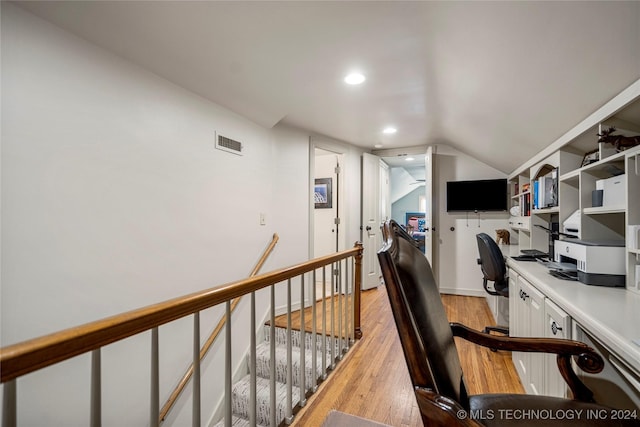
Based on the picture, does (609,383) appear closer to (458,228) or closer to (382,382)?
(382,382)

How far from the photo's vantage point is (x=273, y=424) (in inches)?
58.2

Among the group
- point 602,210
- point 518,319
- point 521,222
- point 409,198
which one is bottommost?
point 518,319

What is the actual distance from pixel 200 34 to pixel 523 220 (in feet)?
11.6

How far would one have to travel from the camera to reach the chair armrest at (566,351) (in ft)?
3.26

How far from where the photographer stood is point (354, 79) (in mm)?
2229

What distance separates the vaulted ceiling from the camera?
1.32 metres

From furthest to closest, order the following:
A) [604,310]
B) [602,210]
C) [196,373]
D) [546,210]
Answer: [546,210]
[602,210]
[604,310]
[196,373]

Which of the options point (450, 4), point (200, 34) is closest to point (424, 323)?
point (450, 4)

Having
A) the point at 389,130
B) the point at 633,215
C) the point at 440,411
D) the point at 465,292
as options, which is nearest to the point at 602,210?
the point at 633,215

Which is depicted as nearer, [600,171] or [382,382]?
[600,171]

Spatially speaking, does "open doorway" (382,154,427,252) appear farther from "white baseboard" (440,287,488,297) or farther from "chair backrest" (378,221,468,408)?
"chair backrest" (378,221,468,408)

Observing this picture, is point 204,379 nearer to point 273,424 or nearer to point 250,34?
point 273,424

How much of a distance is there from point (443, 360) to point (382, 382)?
1518 millimetres

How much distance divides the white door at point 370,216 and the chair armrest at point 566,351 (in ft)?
11.0
